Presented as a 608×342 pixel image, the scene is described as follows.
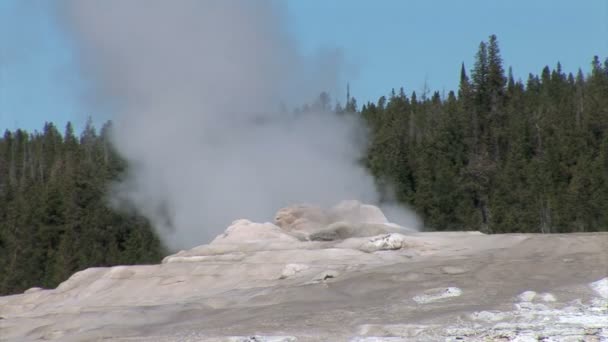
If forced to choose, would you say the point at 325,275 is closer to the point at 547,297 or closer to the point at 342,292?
the point at 342,292

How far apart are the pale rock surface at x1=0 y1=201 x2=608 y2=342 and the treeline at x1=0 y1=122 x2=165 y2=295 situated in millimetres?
25476

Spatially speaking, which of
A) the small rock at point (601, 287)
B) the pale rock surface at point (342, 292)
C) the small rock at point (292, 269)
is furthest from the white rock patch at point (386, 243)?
the small rock at point (601, 287)

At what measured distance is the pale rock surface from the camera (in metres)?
17.4

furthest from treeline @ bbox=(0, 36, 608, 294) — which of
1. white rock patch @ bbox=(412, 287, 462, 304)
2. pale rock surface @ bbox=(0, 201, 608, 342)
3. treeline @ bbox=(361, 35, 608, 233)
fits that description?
white rock patch @ bbox=(412, 287, 462, 304)

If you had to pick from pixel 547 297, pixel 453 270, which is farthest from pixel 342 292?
pixel 547 297

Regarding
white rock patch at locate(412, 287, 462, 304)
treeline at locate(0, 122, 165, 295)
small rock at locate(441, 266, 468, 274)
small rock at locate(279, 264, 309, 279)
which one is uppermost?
treeline at locate(0, 122, 165, 295)

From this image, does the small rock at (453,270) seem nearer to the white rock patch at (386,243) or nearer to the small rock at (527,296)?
the small rock at (527,296)

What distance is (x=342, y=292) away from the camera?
20.8 meters

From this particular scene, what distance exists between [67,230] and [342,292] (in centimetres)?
4325

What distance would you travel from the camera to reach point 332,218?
29938 mm

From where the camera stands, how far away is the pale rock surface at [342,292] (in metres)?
17.4

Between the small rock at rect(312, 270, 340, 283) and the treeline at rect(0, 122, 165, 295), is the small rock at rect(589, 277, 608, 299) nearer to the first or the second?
the small rock at rect(312, 270, 340, 283)

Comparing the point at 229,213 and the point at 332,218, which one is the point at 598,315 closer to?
the point at 332,218

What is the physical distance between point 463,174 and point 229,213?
2220 cm
